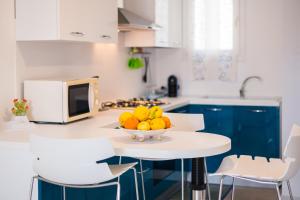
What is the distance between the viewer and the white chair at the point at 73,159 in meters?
2.21

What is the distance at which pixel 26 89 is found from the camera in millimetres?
3248

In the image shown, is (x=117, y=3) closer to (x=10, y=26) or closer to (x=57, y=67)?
(x=57, y=67)

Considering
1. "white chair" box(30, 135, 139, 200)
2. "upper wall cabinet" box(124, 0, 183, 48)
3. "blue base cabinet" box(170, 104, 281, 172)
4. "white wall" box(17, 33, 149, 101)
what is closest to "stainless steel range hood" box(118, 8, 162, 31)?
"upper wall cabinet" box(124, 0, 183, 48)

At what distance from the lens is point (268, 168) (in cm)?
289

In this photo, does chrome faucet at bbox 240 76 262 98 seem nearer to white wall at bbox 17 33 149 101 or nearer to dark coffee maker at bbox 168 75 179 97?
dark coffee maker at bbox 168 75 179 97

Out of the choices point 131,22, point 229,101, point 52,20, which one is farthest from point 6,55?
point 229,101

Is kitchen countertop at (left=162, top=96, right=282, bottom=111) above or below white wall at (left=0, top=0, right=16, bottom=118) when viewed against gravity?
below

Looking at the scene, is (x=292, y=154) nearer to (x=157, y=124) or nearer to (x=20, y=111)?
(x=157, y=124)

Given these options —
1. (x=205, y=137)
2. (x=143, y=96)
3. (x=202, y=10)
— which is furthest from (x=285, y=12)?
(x=205, y=137)

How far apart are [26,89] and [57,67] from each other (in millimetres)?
535

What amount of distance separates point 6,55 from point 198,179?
1.53 metres

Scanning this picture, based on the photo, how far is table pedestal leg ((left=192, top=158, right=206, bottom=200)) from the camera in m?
2.51

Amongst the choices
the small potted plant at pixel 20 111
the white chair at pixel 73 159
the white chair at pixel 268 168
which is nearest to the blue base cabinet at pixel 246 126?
the white chair at pixel 268 168

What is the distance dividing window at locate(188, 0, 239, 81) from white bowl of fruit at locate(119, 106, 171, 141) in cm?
305
